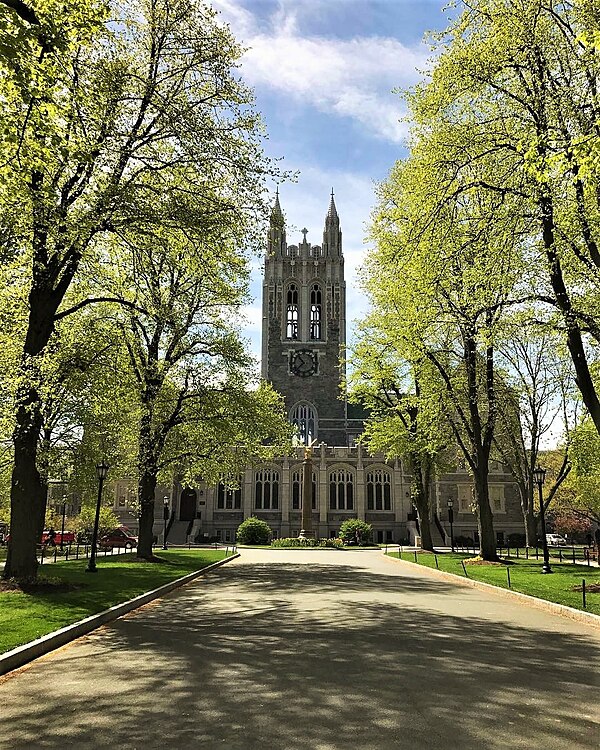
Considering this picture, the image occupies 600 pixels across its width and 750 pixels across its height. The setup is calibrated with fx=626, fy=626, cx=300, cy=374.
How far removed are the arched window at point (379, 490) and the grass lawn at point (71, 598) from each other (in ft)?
126

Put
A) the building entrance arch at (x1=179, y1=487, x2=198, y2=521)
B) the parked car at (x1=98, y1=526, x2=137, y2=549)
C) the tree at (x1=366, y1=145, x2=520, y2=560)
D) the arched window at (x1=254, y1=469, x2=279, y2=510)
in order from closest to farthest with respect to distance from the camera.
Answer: the tree at (x1=366, y1=145, x2=520, y2=560) → the parked car at (x1=98, y1=526, x2=137, y2=549) → the arched window at (x1=254, y1=469, x2=279, y2=510) → the building entrance arch at (x1=179, y1=487, x2=198, y2=521)

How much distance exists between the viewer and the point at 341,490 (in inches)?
2293

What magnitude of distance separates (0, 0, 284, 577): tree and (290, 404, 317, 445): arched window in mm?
56127

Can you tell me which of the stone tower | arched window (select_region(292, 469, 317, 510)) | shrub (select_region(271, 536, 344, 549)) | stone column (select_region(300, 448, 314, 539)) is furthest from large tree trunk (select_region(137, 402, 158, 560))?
the stone tower

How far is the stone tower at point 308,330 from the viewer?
72037 millimetres

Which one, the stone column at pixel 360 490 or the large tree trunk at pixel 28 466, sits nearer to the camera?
the large tree trunk at pixel 28 466

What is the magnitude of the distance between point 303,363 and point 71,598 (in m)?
62.0

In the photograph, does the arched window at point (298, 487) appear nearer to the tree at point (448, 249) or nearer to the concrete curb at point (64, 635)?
the tree at point (448, 249)

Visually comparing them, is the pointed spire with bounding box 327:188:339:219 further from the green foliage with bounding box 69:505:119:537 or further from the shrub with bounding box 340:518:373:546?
the green foliage with bounding box 69:505:119:537

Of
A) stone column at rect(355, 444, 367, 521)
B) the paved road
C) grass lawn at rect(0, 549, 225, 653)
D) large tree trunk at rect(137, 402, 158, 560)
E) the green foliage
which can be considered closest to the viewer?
the paved road

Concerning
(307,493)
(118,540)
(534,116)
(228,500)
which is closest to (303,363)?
(228,500)

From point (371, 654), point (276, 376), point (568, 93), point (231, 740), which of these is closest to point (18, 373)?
point (371, 654)

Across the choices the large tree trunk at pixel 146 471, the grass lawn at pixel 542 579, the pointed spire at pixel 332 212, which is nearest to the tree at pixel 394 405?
the grass lawn at pixel 542 579

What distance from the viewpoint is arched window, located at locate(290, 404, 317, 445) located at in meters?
71.8
